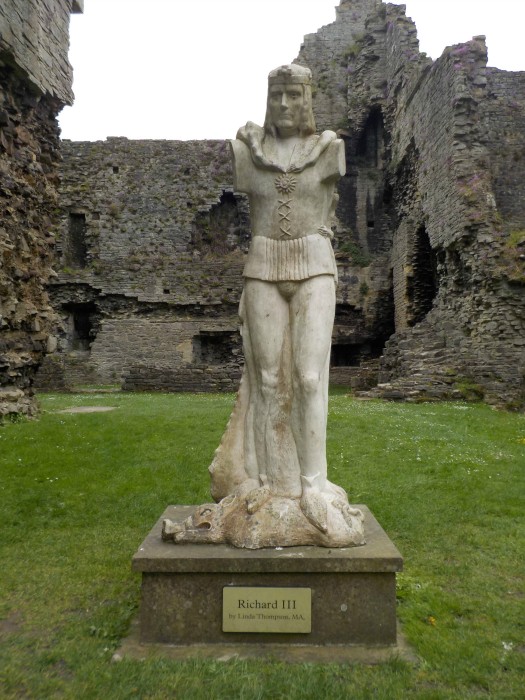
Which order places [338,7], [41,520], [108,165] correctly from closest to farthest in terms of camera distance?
[41,520]
[108,165]
[338,7]

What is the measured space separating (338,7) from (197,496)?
31.9m

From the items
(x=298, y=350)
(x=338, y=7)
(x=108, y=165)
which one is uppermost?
(x=338, y=7)

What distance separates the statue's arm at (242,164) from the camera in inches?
152

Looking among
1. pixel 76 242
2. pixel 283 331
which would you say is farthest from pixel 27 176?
pixel 76 242

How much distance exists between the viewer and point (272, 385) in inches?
147

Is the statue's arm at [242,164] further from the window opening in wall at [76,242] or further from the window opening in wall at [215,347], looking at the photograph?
the window opening in wall at [76,242]

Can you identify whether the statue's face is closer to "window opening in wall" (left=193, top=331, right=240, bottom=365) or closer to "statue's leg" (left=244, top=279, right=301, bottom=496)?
"statue's leg" (left=244, top=279, right=301, bottom=496)

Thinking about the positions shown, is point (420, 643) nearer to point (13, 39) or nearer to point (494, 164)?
point (13, 39)

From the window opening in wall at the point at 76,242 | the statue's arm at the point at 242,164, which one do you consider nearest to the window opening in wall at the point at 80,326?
the window opening in wall at the point at 76,242

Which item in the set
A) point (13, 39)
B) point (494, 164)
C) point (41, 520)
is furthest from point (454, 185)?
point (41, 520)

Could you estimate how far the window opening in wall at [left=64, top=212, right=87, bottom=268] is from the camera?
1022 inches

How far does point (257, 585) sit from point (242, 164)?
8.45 ft

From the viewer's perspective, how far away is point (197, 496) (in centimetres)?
631

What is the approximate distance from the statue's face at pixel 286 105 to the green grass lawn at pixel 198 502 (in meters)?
3.18
